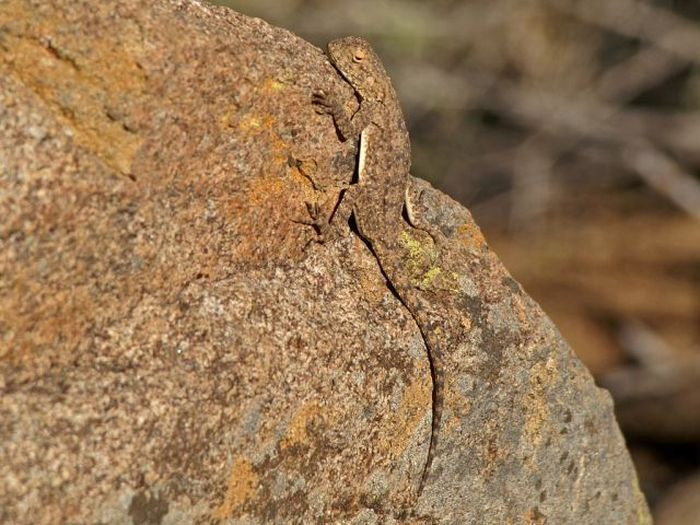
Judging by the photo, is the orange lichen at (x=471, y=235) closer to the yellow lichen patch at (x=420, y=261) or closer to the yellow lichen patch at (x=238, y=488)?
the yellow lichen patch at (x=420, y=261)

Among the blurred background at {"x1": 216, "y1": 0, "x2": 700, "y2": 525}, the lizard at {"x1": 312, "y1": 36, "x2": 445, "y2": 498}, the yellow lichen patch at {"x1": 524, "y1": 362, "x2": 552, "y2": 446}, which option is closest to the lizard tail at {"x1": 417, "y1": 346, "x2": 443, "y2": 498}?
the lizard at {"x1": 312, "y1": 36, "x2": 445, "y2": 498}

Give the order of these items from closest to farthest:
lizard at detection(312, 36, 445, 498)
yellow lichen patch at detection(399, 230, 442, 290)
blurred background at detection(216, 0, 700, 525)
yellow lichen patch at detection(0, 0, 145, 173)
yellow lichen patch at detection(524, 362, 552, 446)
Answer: yellow lichen patch at detection(0, 0, 145, 173), lizard at detection(312, 36, 445, 498), yellow lichen patch at detection(399, 230, 442, 290), yellow lichen patch at detection(524, 362, 552, 446), blurred background at detection(216, 0, 700, 525)

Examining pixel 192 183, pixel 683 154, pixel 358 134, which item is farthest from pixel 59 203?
pixel 683 154

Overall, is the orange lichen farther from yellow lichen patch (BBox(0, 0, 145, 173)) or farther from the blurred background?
the blurred background

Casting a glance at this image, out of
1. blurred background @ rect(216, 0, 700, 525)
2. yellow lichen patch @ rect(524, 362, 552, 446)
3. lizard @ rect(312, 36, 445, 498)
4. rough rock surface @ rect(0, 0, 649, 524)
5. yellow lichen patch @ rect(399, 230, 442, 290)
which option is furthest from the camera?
blurred background @ rect(216, 0, 700, 525)

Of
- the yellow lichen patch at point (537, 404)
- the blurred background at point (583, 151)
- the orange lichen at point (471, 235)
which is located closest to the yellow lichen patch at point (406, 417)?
the yellow lichen patch at point (537, 404)

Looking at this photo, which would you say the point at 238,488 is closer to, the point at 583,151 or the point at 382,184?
the point at 382,184

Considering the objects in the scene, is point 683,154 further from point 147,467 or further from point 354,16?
point 147,467

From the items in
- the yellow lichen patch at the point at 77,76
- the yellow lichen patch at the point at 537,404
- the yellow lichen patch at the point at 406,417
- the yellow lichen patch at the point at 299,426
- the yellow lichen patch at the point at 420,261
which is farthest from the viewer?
the yellow lichen patch at the point at 537,404

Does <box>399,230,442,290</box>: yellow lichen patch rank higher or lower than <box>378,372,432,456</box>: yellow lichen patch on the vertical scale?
higher
